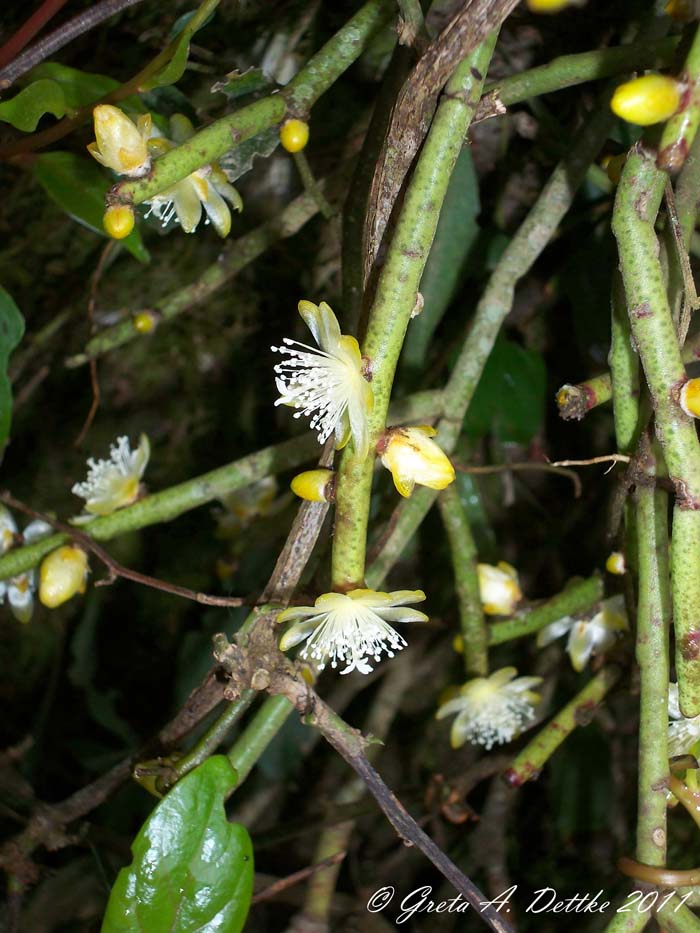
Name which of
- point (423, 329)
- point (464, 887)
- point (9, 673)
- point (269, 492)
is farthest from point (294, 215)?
point (9, 673)

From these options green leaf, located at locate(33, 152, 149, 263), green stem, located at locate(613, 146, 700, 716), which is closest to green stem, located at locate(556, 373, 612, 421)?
green stem, located at locate(613, 146, 700, 716)

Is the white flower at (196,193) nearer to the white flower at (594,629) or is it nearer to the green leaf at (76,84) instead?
the green leaf at (76,84)

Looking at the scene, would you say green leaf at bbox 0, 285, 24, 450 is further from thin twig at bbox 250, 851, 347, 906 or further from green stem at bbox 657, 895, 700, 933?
green stem at bbox 657, 895, 700, 933

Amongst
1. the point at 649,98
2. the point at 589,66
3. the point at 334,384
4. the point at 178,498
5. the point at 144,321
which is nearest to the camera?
the point at 649,98

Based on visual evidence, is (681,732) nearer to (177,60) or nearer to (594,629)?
(594,629)

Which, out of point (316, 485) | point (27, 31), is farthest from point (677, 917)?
point (27, 31)

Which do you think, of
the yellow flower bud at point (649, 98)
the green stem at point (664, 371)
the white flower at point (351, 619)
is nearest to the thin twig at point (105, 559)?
the white flower at point (351, 619)
